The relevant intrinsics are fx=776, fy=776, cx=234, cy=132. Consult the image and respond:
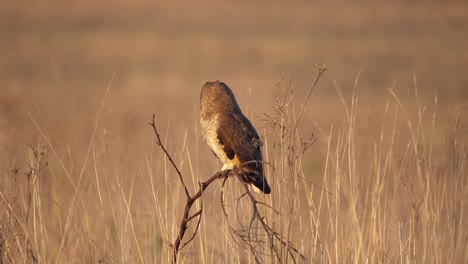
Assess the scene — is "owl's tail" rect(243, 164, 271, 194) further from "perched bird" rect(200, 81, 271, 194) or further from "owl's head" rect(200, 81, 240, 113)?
"owl's head" rect(200, 81, 240, 113)

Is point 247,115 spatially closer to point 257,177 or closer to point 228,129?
point 228,129

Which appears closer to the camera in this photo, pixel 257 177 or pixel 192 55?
pixel 257 177

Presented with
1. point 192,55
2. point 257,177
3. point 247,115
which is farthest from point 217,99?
point 192,55

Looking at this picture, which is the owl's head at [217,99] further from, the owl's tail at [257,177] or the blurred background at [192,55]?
the blurred background at [192,55]

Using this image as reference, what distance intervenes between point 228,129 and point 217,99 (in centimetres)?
13

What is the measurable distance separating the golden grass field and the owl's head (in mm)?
181

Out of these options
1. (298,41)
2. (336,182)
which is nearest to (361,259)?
(336,182)

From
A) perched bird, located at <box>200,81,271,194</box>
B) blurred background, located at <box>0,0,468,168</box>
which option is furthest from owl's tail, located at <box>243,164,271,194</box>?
blurred background, located at <box>0,0,468,168</box>

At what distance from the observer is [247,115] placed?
11.7 feet

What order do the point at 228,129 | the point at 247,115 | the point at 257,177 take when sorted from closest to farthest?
the point at 257,177
the point at 228,129
the point at 247,115

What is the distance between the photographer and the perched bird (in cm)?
306

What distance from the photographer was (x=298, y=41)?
21.7 m

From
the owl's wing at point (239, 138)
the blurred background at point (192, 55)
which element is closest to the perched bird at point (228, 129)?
the owl's wing at point (239, 138)

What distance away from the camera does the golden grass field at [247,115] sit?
10.7 feet
